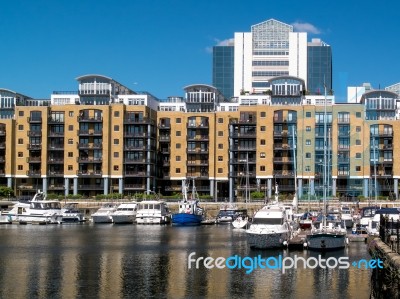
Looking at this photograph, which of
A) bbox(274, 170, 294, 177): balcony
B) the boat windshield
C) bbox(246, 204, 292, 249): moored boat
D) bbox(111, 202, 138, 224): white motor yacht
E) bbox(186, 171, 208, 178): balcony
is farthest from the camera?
bbox(186, 171, 208, 178): balcony

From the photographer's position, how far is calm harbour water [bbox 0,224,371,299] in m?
42.8

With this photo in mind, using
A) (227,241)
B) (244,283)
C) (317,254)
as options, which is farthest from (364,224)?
(244,283)

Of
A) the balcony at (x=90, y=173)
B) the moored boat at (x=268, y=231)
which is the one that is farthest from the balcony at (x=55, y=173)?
the moored boat at (x=268, y=231)

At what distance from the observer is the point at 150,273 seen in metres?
50.7

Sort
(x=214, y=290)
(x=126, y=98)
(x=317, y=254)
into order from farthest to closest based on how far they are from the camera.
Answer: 1. (x=126, y=98)
2. (x=317, y=254)
3. (x=214, y=290)

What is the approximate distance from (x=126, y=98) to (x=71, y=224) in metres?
45.8

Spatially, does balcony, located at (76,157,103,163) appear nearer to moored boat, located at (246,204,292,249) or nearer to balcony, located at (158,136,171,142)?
balcony, located at (158,136,171,142)

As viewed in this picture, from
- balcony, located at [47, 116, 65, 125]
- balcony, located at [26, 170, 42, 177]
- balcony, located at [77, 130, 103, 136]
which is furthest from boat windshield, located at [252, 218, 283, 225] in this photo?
balcony, located at [26, 170, 42, 177]

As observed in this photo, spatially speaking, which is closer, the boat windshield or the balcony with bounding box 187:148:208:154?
the boat windshield

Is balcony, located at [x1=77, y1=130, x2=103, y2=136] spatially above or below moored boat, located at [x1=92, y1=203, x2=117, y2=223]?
above

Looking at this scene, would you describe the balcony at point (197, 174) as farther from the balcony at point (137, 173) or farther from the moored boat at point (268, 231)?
the moored boat at point (268, 231)

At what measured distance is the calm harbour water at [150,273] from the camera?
4281cm

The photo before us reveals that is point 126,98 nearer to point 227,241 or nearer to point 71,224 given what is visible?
point 71,224

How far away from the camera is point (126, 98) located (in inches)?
5925
